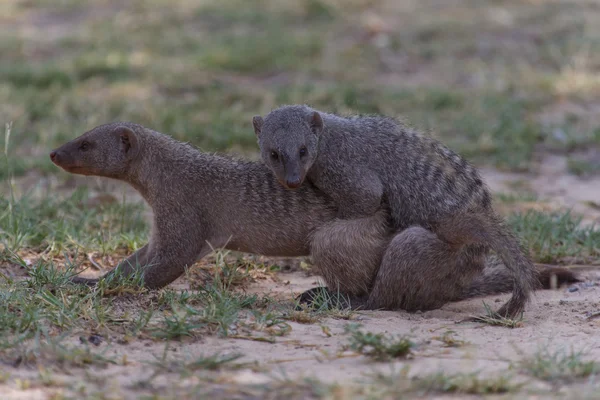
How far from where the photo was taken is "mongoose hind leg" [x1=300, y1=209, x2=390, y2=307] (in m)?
4.06

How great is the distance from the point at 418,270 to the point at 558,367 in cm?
111

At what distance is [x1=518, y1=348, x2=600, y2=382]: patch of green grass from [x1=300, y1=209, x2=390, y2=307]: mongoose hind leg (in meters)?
1.14

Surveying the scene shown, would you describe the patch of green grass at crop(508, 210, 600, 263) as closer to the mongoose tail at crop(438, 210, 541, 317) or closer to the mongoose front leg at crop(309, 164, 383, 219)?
the mongoose tail at crop(438, 210, 541, 317)

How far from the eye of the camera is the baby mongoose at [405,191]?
155 inches

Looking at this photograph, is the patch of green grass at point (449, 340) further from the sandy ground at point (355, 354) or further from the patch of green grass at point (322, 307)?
the patch of green grass at point (322, 307)

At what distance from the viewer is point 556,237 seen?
16.2 ft

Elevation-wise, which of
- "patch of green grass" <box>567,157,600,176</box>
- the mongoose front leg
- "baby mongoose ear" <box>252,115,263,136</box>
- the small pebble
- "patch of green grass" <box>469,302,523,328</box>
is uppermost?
"baby mongoose ear" <box>252,115,263,136</box>

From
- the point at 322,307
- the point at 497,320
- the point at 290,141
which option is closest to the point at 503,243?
the point at 497,320

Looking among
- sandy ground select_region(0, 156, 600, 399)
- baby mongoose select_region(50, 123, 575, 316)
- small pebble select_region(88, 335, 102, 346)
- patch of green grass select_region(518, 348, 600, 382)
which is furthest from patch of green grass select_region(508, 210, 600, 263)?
small pebble select_region(88, 335, 102, 346)

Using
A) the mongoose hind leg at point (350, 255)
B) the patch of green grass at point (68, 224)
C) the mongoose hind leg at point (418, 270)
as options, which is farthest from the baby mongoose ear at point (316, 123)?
the patch of green grass at point (68, 224)

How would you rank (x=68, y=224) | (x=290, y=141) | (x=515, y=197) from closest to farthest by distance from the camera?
(x=290, y=141)
(x=68, y=224)
(x=515, y=197)

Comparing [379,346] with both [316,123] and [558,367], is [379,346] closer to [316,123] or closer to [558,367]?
[558,367]

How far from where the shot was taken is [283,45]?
29.7 feet

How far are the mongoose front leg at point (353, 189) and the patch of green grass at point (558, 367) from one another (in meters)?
1.26
